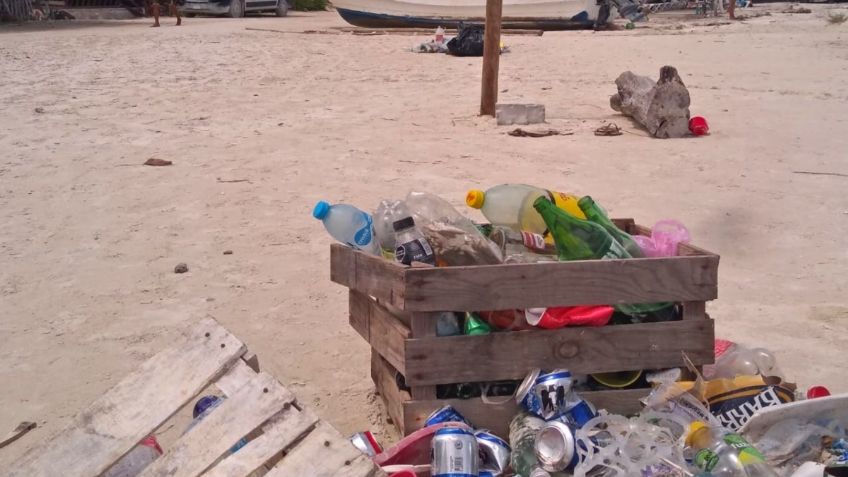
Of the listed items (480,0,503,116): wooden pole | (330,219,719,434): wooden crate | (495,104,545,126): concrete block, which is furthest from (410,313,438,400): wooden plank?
(480,0,503,116): wooden pole

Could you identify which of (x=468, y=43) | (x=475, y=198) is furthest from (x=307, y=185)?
(x=468, y=43)

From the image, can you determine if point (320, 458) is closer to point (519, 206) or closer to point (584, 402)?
point (584, 402)

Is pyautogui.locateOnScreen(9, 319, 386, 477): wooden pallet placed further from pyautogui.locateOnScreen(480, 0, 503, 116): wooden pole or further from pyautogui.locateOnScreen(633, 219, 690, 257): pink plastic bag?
pyautogui.locateOnScreen(480, 0, 503, 116): wooden pole

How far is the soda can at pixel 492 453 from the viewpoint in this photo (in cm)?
250

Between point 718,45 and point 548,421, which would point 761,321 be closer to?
point 548,421

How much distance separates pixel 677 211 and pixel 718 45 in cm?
1120

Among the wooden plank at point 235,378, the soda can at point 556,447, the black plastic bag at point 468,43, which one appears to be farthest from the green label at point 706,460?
the black plastic bag at point 468,43

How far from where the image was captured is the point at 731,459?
2301 millimetres

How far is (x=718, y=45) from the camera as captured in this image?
51.0 feet

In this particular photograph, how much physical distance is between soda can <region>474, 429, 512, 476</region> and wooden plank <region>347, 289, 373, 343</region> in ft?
2.15

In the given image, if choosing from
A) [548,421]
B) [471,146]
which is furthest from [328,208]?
[471,146]

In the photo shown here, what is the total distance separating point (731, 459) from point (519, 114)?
6.68 metres

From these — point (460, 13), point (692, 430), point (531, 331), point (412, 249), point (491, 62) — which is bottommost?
point (692, 430)

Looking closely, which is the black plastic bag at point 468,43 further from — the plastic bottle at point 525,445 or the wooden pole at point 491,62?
the plastic bottle at point 525,445
